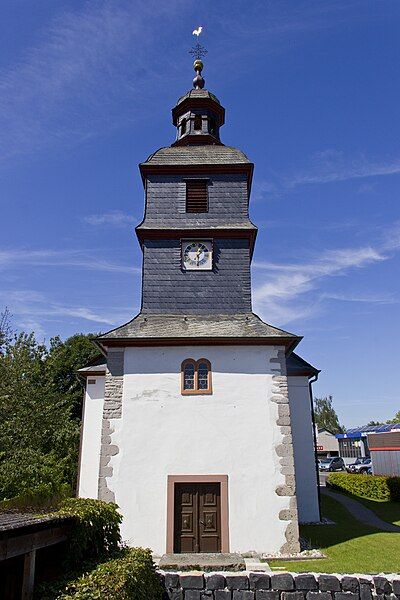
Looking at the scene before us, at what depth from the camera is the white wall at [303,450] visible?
658 inches

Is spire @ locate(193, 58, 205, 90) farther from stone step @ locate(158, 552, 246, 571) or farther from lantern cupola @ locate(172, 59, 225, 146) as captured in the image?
stone step @ locate(158, 552, 246, 571)

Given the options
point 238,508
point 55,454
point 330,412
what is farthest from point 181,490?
point 330,412

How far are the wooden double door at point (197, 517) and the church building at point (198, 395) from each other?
25 millimetres

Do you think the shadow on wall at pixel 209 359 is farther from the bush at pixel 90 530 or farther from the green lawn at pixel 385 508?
the green lawn at pixel 385 508

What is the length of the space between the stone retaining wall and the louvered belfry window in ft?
36.2

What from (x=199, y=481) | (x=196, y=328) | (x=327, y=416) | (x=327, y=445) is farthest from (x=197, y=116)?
(x=327, y=416)

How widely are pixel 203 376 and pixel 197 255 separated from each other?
4122mm

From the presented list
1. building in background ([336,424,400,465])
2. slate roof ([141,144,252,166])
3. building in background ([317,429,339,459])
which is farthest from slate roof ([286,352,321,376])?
building in background ([317,429,339,459])

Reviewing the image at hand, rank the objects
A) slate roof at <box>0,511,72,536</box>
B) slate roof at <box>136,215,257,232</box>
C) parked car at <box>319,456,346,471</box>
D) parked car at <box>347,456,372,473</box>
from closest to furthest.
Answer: slate roof at <box>0,511,72,536</box>
slate roof at <box>136,215,257,232</box>
parked car at <box>347,456,372,473</box>
parked car at <box>319,456,346,471</box>

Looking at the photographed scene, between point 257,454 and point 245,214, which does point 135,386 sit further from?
point 245,214

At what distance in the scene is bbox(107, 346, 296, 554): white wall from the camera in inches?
481

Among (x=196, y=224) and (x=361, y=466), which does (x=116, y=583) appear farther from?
(x=361, y=466)

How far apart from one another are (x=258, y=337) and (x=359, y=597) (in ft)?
22.0

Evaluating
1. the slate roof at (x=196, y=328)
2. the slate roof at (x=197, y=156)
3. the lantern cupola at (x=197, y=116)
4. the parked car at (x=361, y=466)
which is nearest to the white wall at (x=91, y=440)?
the slate roof at (x=196, y=328)
